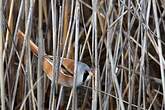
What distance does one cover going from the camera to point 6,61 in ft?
4.89

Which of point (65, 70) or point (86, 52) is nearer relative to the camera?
point (65, 70)

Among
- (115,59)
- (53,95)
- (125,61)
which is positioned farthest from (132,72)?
(53,95)

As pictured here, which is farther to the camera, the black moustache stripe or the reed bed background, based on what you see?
the black moustache stripe

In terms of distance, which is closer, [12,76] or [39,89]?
[39,89]

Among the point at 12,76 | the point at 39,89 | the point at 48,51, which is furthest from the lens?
the point at 48,51

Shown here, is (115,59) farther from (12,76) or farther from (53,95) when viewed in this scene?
(12,76)

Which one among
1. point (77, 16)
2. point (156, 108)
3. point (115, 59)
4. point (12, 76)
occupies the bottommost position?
point (156, 108)

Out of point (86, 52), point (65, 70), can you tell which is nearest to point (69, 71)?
point (65, 70)

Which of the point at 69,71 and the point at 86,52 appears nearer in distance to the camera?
the point at 69,71

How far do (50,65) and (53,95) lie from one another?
147mm

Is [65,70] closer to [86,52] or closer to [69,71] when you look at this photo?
[69,71]

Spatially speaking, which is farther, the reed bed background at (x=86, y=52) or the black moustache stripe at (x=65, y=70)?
the black moustache stripe at (x=65, y=70)

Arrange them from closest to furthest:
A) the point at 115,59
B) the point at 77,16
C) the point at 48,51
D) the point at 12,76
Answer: the point at 77,16, the point at 115,59, the point at 12,76, the point at 48,51

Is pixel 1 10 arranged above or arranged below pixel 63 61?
above
